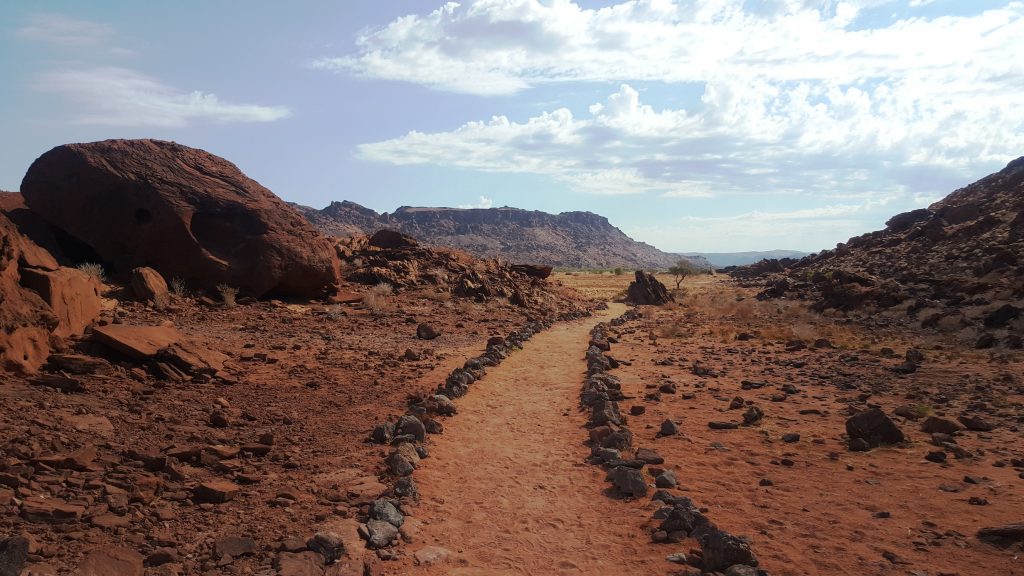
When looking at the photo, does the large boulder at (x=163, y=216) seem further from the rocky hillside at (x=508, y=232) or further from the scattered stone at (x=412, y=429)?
the rocky hillside at (x=508, y=232)

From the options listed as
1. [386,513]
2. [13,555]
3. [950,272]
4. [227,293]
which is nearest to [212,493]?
[386,513]

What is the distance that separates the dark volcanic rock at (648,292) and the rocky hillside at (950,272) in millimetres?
6012

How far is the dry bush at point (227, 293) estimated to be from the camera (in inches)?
703

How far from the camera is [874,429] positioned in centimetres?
855

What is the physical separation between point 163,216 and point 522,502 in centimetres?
1621

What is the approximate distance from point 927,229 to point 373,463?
122 feet

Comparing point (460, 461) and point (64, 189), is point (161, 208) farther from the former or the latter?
point (460, 461)

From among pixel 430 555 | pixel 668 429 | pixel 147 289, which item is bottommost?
pixel 430 555

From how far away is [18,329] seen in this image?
8.38m

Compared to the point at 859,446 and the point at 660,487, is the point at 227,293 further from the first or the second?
the point at 859,446

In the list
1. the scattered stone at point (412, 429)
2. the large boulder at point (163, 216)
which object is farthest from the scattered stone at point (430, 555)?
the large boulder at point (163, 216)

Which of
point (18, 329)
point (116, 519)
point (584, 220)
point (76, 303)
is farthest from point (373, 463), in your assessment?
point (584, 220)

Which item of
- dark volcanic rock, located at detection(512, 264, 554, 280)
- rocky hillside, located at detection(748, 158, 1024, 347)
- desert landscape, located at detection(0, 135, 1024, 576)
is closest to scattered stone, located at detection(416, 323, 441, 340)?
desert landscape, located at detection(0, 135, 1024, 576)

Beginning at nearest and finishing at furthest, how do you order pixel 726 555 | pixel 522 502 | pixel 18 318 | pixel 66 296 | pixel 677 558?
pixel 726 555, pixel 677 558, pixel 522 502, pixel 18 318, pixel 66 296
